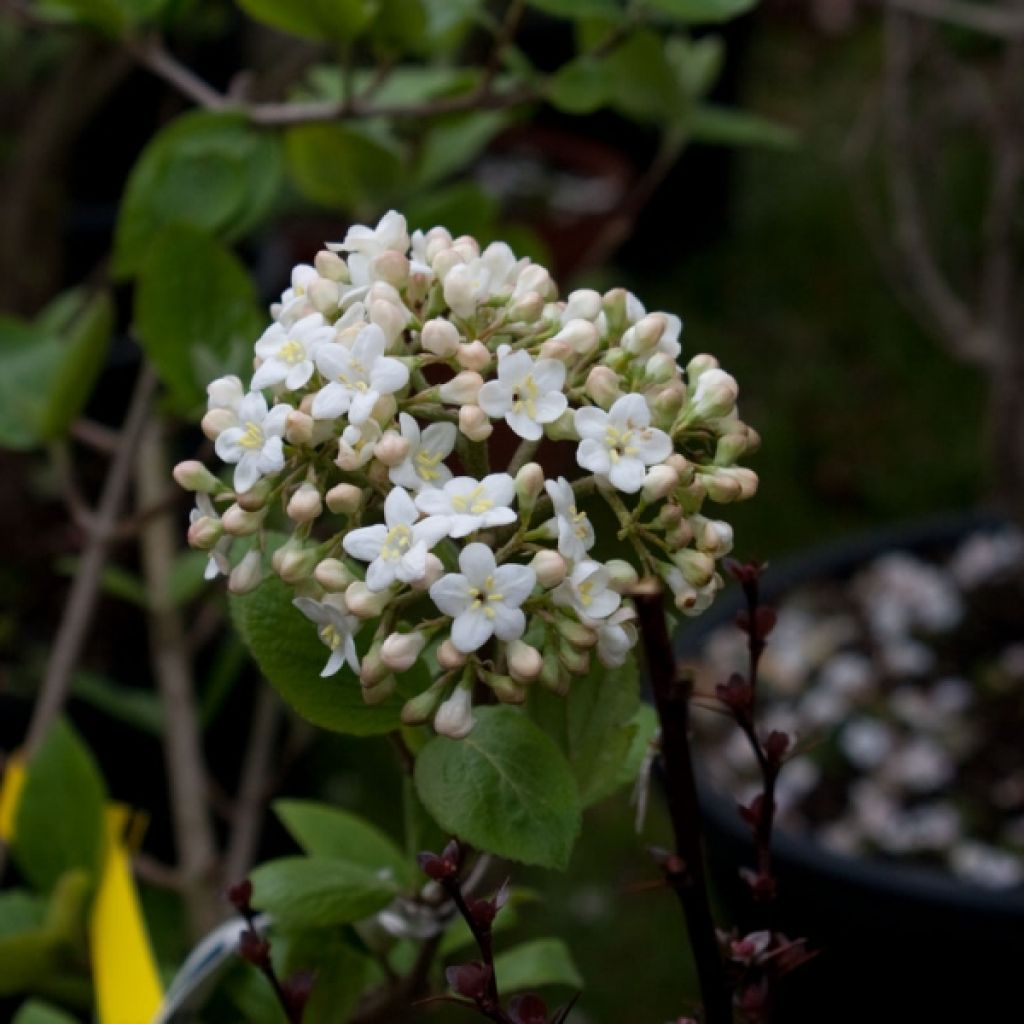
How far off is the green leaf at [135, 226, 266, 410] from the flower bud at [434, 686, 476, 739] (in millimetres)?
371

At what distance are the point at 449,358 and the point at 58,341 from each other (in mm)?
562

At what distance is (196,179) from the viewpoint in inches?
32.5

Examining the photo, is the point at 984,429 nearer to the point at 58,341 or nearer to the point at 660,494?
the point at 58,341

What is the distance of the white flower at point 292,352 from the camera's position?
419mm

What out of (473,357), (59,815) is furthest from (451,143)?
(473,357)

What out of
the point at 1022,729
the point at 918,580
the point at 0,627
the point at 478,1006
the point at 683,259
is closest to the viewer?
the point at 478,1006

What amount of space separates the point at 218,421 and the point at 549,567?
0.40 ft

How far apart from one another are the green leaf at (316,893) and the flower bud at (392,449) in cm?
17

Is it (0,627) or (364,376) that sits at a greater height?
(364,376)

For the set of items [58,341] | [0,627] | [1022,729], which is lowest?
[1022,729]

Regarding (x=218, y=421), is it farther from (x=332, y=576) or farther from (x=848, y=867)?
(x=848, y=867)

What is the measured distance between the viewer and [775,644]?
1.58 metres

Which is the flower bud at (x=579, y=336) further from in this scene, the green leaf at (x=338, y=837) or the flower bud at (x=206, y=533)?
the green leaf at (x=338, y=837)

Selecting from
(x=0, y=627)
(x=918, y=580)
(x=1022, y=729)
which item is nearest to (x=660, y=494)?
(x=0, y=627)
